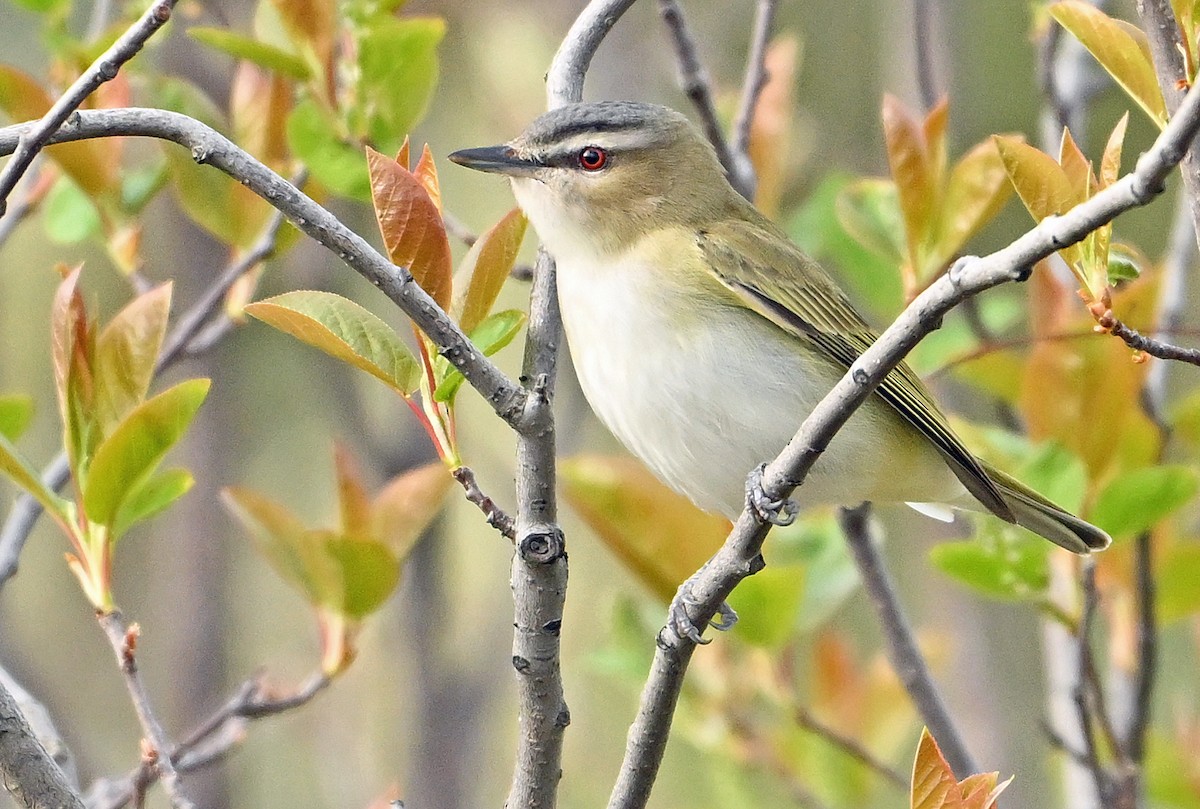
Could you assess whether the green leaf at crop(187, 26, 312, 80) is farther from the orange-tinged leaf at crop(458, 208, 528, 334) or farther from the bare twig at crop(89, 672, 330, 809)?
the bare twig at crop(89, 672, 330, 809)

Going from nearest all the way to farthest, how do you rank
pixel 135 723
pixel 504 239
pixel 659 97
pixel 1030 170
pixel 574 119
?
pixel 1030 170 → pixel 504 239 → pixel 574 119 → pixel 659 97 → pixel 135 723

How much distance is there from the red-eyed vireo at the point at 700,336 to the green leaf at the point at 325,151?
0.84ft

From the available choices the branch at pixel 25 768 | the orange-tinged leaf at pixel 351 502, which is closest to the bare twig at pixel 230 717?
the orange-tinged leaf at pixel 351 502

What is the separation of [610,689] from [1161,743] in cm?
312

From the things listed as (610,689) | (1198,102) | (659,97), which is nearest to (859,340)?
(1198,102)

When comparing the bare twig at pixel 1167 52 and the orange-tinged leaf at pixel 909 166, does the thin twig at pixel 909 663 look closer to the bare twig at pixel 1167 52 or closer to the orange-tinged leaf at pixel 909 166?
the orange-tinged leaf at pixel 909 166

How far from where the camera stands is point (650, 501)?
308cm

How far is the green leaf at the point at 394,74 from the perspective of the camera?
282 cm

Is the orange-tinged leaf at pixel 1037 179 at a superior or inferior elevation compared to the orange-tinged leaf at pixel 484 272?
superior

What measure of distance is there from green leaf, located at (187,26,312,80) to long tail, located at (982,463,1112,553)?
1760 mm

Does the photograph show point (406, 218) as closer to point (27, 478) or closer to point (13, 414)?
point (27, 478)

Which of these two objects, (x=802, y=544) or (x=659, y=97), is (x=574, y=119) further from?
(x=659, y=97)

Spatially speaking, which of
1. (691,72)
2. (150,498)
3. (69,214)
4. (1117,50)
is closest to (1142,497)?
(1117,50)

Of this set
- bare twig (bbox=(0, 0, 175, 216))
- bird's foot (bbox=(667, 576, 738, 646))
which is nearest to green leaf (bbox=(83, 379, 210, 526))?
bare twig (bbox=(0, 0, 175, 216))
